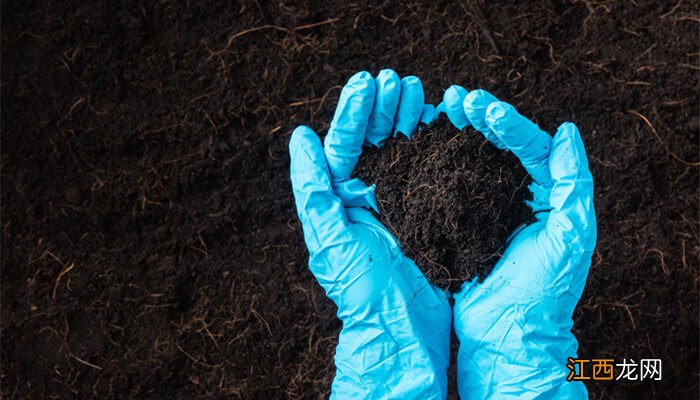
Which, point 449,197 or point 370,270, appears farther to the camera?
point 370,270

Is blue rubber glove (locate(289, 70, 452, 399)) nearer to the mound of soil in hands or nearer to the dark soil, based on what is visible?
the mound of soil in hands

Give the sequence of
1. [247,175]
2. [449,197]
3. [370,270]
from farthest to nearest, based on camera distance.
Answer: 1. [247,175]
2. [370,270]
3. [449,197]

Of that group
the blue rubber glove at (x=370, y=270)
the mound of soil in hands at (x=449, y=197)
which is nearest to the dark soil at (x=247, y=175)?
the blue rubber glove at (x=370, y=270)

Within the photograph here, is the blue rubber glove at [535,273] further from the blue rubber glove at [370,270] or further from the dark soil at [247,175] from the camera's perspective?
the dark soil at [247,175]

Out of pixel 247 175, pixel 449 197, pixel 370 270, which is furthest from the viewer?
pixel 247 175

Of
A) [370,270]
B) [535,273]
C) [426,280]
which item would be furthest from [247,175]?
[535,273]

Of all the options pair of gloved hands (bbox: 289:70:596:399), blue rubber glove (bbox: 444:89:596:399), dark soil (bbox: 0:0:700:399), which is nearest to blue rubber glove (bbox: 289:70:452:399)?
pair of gloved hands (bbox: 289:70:596:399)

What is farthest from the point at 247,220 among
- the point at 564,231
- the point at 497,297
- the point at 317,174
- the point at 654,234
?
the point at 654,234

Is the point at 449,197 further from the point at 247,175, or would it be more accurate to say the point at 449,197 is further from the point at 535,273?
the point at 247,175
